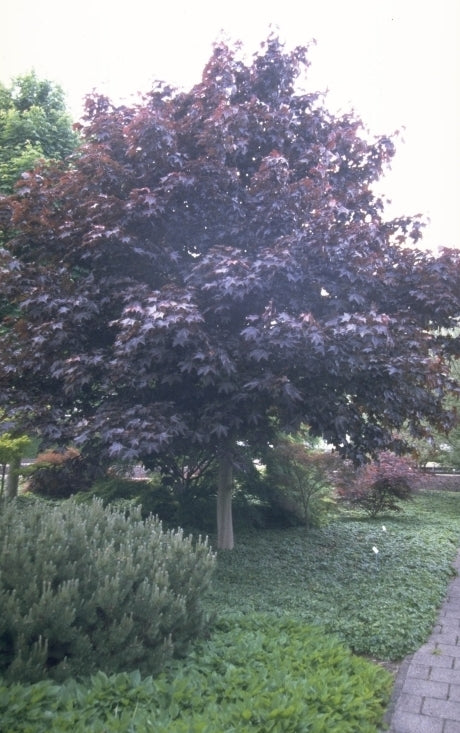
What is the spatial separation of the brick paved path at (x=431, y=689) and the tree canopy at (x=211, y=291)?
7.10 feet

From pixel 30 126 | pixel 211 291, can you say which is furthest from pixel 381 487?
pixel 30 126

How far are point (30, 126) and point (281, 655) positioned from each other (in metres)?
9.55

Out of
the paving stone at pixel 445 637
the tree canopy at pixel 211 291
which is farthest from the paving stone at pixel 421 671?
the tree canopy at pixel 211 291

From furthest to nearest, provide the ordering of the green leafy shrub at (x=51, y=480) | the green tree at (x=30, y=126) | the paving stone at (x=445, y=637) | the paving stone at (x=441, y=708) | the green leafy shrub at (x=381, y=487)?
the green leafy shrub at (x=51, y=480) → the green leafy shrub at (x=381, y=487) → the green tree at (x=30, y=126) → the paving stone at (x=445, y=637) → the paving stone at (x=441, y=708)

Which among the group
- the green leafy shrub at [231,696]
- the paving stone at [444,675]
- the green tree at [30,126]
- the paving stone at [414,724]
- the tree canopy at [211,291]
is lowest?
the paving stone at [414,724]

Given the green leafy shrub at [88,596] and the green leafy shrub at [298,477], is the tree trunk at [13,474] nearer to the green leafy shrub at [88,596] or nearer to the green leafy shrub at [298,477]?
the green leafy shrub at [298,477]

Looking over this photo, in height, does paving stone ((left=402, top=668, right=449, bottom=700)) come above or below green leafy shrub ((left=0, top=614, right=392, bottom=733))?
below

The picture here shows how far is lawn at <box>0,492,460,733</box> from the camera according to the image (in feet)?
9.00

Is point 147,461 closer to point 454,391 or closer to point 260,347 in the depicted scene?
point 260,347

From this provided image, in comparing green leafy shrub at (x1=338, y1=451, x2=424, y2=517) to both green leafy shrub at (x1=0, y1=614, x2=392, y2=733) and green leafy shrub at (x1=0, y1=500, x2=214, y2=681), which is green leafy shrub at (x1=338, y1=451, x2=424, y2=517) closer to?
green leafy shrub at (x1=0, y1=614, x2=392, y2=733)

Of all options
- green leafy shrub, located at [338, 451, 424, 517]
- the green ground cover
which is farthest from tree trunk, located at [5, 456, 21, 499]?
green leafy shrub, located at [338, 451, 424, 517]

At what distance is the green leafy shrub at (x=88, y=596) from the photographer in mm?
3000

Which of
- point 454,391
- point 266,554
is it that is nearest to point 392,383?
point 454,391

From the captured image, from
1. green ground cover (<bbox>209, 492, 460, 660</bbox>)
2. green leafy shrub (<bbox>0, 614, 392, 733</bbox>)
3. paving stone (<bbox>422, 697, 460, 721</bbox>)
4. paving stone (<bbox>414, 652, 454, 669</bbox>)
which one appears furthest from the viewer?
green ground cover (<bbox>209, 492, 460, 660</bbox>)
